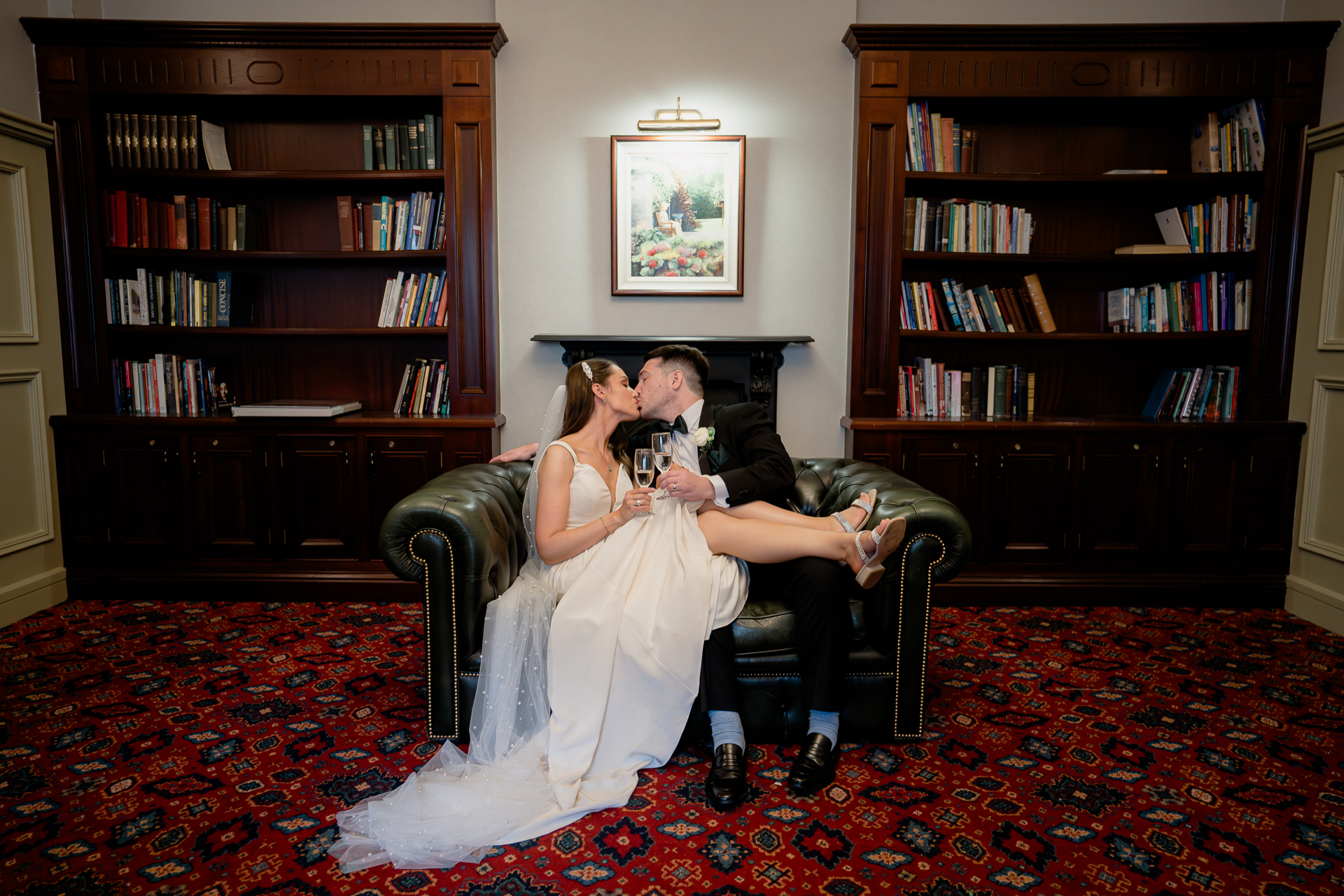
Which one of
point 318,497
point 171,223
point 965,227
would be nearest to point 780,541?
point 965,227

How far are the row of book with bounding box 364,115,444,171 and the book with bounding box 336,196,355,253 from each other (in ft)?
0.66

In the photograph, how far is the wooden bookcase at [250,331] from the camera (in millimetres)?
3758

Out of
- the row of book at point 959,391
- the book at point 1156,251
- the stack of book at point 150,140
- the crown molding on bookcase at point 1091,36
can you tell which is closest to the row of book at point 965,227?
the book at point 1156,251

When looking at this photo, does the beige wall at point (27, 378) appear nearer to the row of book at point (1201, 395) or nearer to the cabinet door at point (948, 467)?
the cabinet door at point (948, 467)

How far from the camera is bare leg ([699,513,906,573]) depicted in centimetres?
238

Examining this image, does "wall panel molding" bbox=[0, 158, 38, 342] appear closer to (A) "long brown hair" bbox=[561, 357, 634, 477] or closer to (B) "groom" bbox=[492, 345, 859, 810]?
(B) "groom" bbox=[492, 345, 859, 810]

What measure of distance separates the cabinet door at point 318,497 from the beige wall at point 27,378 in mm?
1073

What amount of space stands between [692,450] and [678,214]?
5.64 ft

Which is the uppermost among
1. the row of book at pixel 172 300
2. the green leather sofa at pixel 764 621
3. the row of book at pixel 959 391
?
the row of book at pixel 172 300

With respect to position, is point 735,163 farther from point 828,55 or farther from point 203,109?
point 203,109

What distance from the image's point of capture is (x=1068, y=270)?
13.7 ft

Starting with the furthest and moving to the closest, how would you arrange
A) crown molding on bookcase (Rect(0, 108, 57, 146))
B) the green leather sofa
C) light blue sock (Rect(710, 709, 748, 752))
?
crown molding on bookcase (Rect(0, 108, 57, 146)) < the green leather sofa < light blue sock (Rect(710, 709, 748, 752))

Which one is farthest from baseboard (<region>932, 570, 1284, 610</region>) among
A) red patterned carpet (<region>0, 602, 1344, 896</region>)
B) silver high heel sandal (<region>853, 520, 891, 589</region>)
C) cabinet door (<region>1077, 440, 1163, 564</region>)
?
silver high heel sandal (<region>853, 520, 891, 589</region>)

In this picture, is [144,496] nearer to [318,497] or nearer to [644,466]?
[318,497]
